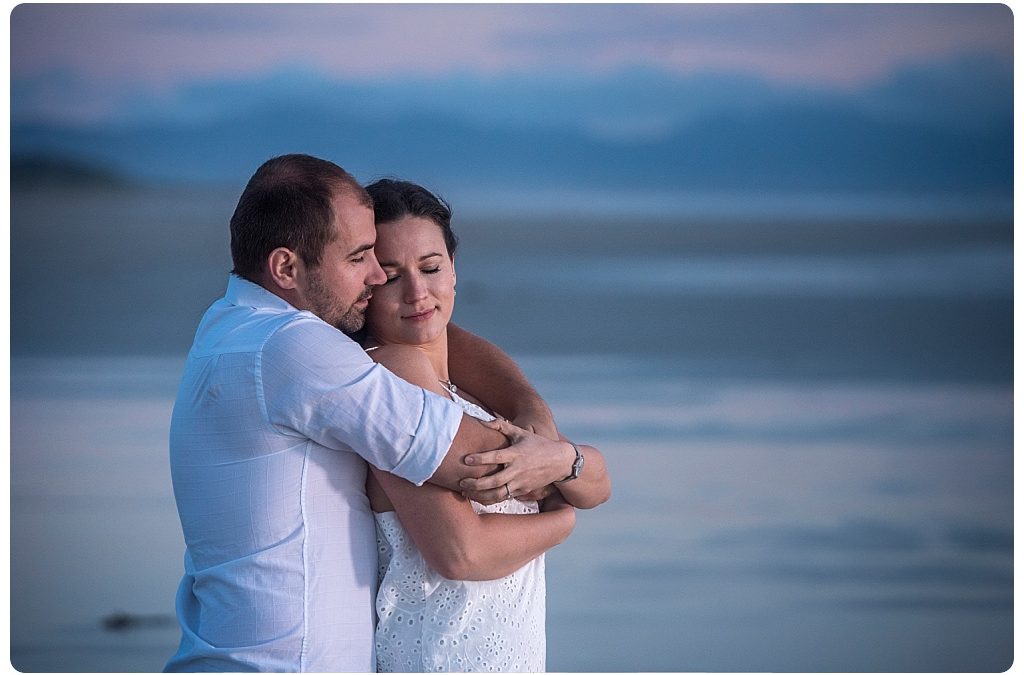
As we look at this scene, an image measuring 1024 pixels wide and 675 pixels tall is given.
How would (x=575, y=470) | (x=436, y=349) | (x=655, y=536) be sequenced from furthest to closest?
(x=655, y=536)
(x=436, y=349)
(x=575, y=470)

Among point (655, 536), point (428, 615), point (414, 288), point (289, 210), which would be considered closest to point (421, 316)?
point (414, 288)

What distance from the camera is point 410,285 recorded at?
2.10m

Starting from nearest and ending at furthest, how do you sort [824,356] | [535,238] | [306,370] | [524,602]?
1. [306,370]
2. [524,602]
3. [824,356]
4. [535,238]

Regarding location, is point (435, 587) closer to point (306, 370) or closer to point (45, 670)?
point (306, 370)

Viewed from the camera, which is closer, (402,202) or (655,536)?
(402,202)

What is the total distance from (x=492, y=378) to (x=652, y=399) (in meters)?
4.85

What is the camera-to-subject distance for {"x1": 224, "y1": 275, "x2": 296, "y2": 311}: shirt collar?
1.99m

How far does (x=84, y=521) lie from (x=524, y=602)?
165 inches

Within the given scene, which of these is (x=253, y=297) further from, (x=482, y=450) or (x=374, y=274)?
(x=482, y=450)

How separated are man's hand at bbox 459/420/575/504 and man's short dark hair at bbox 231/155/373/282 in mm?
404

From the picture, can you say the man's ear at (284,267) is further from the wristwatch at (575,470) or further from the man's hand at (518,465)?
the wristwatch at (575,470)

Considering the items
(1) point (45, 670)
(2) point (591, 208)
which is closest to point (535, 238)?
(2) point (591, 208)

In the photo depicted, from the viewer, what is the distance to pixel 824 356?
683cm

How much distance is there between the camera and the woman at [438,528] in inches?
76.2
